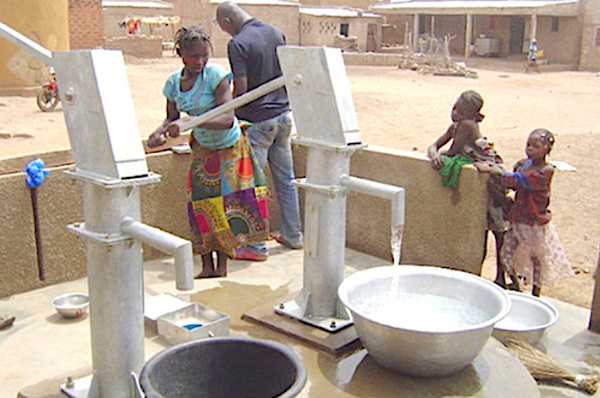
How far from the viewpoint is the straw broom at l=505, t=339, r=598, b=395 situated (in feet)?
9.79

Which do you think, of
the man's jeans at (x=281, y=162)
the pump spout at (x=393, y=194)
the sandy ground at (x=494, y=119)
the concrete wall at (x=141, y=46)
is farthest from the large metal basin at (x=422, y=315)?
the concrete wall at (x=141, y=46)

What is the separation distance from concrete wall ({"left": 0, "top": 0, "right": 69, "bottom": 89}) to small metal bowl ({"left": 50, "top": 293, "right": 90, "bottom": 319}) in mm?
8987

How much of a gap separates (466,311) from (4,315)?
2.24 meters

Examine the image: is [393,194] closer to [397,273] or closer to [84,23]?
[397,273]

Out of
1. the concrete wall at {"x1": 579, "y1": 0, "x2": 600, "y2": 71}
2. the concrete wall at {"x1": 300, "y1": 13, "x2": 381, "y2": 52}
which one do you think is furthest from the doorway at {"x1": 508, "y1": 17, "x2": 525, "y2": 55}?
the concrete wall at {"x1": 300, "y1": 13, "x2": 381, "y2": 52}

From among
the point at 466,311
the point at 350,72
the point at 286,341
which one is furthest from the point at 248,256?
the point at 350,72

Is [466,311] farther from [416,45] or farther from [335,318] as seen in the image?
[416,45]

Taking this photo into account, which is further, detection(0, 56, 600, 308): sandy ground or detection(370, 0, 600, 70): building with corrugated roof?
detection(370, 0, 600, 70): building with corrugated roof

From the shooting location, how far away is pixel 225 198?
410cm

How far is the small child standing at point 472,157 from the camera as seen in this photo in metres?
3.97

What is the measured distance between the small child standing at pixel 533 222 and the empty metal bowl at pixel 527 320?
0.24 metres

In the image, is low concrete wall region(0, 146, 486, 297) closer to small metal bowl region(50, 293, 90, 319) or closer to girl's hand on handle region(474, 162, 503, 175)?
girl's hand on handle region(474, 162, 503, 175)

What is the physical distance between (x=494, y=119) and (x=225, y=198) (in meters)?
9.29

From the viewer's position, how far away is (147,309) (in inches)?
136
